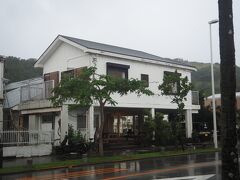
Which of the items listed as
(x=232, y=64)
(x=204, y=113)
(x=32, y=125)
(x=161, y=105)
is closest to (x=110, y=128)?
(x=161, y=105)

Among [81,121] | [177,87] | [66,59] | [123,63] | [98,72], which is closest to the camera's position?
[177,87]

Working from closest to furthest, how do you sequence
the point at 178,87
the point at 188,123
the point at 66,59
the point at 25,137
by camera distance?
the point at 25,137 → the point at 178,87 → the point at 66,59 → the point at 188,123

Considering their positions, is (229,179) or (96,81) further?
(96,81)

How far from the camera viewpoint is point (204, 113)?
4025 cm

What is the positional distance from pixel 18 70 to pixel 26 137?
26243 mm

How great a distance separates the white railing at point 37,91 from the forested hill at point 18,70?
716 inches

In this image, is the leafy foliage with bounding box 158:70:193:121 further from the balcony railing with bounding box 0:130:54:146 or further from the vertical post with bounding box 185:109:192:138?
the vertical post with bounding box 185:109:192:138

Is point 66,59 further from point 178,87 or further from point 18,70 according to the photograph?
point 18,70

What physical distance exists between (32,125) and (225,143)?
2422 centimetres

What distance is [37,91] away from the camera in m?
28.5

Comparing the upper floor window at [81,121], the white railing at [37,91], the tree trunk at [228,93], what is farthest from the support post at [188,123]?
the tree trunk at [228,93]

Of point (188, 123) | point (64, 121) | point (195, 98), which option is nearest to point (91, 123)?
point (64, 121)

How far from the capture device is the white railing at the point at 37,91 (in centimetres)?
2773

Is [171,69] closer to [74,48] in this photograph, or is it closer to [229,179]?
[74,48]
